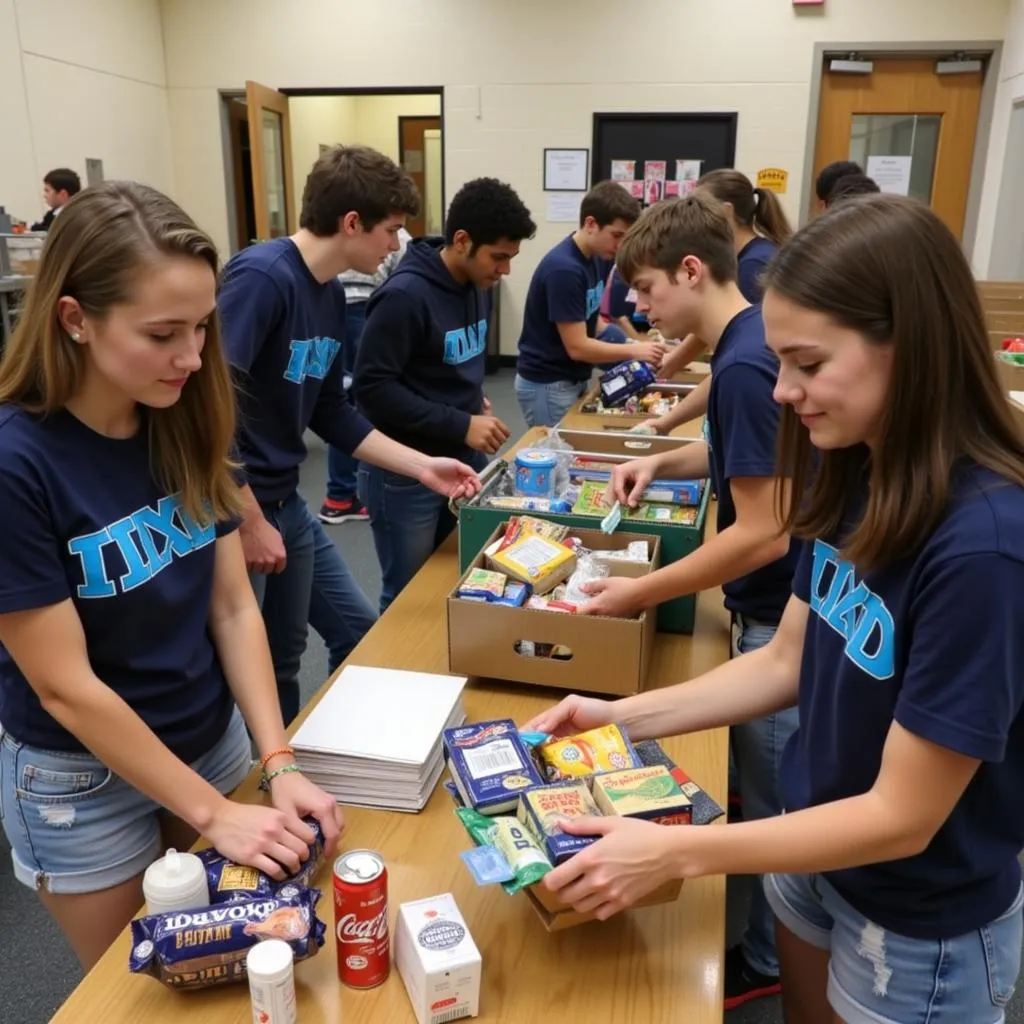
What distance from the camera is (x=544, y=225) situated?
6.95m

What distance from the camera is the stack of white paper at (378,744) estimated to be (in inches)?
46.9

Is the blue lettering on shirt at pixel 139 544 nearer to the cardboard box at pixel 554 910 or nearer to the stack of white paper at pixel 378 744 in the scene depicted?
the stack of white paper at pixel 378 744

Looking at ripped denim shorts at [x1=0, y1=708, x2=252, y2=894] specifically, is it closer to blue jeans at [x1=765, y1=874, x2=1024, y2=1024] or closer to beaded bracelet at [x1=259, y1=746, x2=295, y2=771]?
beaded bracelet at [x1=259, y1=746, x2=295, y2=771]

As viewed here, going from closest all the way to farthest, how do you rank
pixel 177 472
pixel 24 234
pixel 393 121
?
pixel 177 472 → pixel 24 234 → pixel 393 121

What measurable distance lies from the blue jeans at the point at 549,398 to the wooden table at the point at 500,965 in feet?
7.90

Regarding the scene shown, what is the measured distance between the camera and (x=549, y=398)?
3.52 meters

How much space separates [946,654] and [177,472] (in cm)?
92

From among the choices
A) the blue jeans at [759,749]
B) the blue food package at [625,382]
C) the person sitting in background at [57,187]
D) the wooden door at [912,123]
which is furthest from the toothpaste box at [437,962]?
the wooden door at [912,123]

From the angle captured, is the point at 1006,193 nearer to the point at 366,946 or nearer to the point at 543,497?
the point at 543,497

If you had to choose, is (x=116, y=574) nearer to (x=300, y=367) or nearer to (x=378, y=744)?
(x=378, y=744)

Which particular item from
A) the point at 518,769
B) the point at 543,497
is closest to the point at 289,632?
the point at 543,497

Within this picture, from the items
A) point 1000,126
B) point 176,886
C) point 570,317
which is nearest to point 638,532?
point 176,886

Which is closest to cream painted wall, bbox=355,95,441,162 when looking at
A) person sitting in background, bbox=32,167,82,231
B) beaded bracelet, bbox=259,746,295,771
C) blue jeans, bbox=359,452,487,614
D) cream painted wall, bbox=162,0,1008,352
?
cream painted wall, bbox=162,0,1008,352

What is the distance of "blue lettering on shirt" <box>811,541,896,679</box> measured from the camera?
2.97 feet
